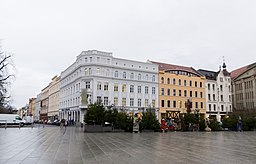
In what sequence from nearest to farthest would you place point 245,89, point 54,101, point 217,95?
point 217,95
point 245,89
point 54,101

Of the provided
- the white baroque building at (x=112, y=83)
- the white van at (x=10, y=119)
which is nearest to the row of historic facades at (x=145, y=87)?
the white baroque building at (x=112, y=83)

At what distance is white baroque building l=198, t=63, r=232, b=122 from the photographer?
73.6 metres

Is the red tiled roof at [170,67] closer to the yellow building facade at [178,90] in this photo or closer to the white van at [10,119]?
the yellow building facade at [178,90]

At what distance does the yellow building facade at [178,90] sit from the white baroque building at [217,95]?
6.95 ft

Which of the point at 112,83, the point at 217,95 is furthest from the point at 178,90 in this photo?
the point at 112,83

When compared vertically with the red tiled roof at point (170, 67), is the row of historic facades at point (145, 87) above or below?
below

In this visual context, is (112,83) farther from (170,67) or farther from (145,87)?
(170,67)

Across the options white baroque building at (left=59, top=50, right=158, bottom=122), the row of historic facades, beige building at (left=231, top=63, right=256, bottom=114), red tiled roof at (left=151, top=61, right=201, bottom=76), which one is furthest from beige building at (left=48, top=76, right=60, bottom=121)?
beige building at (left=231, top=63, right=256, bottom=114)

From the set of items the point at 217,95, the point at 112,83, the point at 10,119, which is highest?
the point at 112,83

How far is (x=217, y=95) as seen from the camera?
74.6 meters

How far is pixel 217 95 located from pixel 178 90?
533 inches

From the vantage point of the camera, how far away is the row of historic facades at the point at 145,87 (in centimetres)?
5838

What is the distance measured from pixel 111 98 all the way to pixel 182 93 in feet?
70.5

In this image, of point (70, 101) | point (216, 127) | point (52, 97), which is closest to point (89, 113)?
point (216, 127)
